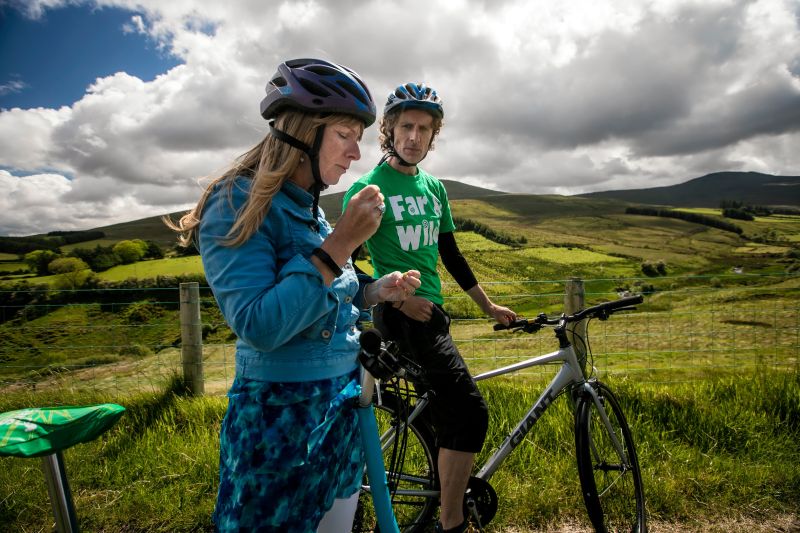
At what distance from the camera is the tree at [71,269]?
11.9 m

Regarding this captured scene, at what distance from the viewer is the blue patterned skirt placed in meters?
1.27

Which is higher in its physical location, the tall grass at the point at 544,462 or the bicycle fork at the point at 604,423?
the bicycle fork at the point at 604,423

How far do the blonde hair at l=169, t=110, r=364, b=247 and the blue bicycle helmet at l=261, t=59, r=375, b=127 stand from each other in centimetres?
3

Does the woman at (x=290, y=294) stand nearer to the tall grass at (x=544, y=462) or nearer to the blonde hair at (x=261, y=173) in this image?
the blonde hair at (x=261, y=173)

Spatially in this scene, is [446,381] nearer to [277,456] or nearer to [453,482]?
[453,482]

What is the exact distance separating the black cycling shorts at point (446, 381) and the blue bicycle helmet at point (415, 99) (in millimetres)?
1237

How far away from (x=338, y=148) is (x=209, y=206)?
44cm

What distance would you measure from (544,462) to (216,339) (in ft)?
16.6

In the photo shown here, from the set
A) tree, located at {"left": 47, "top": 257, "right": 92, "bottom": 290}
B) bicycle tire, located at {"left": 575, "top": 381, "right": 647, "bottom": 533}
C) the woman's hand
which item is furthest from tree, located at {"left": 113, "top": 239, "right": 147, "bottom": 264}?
the woman's hand

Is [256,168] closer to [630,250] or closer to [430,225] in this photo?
[430,225]

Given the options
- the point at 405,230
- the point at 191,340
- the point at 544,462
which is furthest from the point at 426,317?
the point at 191,340

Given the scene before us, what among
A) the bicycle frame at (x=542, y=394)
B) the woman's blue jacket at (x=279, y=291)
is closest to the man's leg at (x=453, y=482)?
the bicycle frame at (x=542, y=394)

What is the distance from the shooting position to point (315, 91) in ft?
4.69

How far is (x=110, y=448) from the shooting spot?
3.90m
